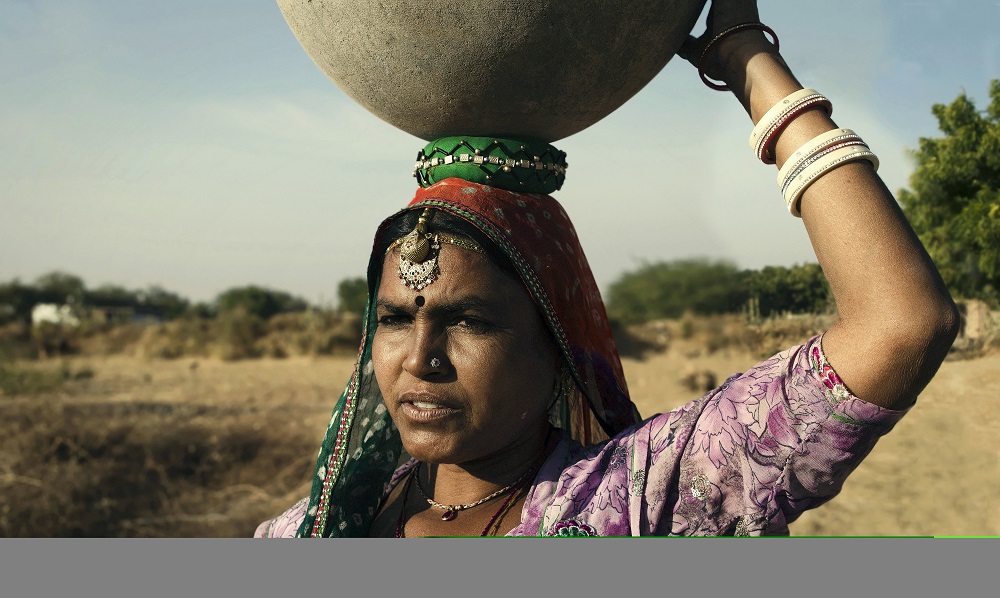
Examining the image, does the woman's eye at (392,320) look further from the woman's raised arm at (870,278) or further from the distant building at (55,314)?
the distant building at (55,314)

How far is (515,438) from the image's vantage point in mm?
1804

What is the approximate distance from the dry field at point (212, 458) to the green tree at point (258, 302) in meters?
1.54

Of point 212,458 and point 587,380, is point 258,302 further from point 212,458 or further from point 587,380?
point 587,380

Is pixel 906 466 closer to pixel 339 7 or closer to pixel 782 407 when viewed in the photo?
pixel 782 407

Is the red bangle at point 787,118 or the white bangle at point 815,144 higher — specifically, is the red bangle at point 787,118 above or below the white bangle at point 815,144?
above

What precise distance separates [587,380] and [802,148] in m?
0.69

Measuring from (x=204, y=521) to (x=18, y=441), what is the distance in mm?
3505

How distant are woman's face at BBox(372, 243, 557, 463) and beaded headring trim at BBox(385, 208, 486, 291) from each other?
0.01 metres

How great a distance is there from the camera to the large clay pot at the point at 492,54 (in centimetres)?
150

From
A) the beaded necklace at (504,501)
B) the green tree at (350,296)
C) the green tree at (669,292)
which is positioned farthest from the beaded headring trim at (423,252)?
the green tree at (350,296)

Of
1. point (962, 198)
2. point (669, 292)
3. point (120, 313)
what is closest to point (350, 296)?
point (120, 313)

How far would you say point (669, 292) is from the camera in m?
8.30

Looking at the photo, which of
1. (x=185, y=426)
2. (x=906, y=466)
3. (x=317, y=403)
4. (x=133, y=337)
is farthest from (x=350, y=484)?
(x=133, y=337)

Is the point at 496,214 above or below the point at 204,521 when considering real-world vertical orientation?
above
